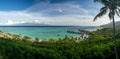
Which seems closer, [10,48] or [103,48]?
[103,48]

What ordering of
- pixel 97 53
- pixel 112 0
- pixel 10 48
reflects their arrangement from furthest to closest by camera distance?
pixel 10 48, pixel 97 53, pixel 112 0

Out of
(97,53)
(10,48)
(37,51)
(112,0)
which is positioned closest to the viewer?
(112,0)

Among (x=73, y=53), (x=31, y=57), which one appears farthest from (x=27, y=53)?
(x=73, y=53)

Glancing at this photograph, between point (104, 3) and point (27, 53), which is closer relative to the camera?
point (104, 3)

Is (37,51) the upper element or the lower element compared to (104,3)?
lower

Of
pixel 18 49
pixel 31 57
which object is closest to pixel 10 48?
pixel 18 49

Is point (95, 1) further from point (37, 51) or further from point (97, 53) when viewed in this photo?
point (37, 51)

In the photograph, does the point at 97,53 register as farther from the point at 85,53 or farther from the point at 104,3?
the point at 104,3

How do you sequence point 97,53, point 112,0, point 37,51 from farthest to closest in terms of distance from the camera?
point 37,51 → point 97,53 → point 112,0

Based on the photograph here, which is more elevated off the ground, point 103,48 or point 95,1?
point 95,1
